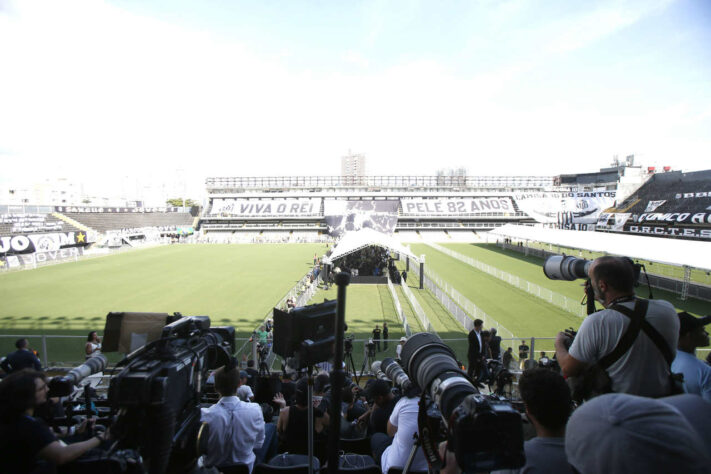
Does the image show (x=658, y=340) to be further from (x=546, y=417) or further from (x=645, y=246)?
(x=645, y=246)

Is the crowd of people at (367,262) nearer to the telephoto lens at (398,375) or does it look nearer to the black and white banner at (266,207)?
the telephoto lens at (398,375)

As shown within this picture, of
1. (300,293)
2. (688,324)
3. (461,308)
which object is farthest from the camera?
(300,293)

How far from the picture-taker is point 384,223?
43344 mm

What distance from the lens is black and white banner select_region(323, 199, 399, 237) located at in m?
40.6

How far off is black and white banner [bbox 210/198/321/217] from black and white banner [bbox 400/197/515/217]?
47.8 ft

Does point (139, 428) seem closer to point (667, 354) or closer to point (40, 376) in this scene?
point (40, 376)

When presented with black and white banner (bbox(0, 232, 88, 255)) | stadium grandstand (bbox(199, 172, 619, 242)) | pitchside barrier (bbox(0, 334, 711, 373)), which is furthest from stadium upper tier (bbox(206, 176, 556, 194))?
pitchside barrier (bbox(0, 334, 711, 373))

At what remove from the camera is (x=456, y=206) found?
55.8 metres

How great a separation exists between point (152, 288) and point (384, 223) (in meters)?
28.5

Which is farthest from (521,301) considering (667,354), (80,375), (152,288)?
Result: (152,288)

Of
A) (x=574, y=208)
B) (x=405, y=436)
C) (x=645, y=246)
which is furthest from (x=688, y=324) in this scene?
(x=574, y=208)

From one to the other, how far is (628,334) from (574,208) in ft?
167

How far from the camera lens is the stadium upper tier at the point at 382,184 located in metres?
69.2

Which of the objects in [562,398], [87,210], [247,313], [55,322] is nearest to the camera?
[562,398]
